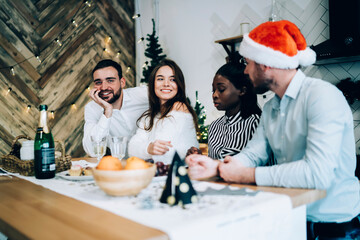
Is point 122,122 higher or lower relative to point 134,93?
lower

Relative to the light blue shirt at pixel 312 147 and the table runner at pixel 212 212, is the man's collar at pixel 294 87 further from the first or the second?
the table runner at pixel 212 212

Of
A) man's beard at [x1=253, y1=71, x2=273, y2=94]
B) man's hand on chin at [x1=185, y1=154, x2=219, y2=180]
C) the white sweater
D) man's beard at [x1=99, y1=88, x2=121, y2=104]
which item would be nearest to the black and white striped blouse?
the white sweater

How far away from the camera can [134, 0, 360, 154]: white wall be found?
2.79 m

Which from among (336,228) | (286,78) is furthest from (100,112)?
(336,228)

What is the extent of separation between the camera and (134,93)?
2.86 metres

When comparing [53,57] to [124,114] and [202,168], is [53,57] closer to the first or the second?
[124,114]

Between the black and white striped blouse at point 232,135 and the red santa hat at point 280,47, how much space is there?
1.61 feet

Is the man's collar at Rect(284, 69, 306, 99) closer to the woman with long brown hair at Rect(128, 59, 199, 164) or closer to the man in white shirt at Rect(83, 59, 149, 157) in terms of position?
the woman with long brown hair at Rect(128, 59, 199, 164)

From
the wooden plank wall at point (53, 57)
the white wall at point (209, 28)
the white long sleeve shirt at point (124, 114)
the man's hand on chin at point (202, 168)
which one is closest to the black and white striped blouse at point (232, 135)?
the man's hand on chin at point (202, 168)

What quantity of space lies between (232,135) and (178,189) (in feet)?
3.14

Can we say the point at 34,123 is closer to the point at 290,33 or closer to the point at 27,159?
the point at 27,159

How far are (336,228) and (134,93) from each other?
6.73 feet

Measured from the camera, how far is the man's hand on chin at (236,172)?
114 centimetres

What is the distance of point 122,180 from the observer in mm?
940
